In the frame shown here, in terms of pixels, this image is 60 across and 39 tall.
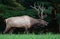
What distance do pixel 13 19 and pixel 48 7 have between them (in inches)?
173

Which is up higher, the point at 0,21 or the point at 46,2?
the point at 46,2

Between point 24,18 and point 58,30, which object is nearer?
point 24,18

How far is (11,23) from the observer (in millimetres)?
18766

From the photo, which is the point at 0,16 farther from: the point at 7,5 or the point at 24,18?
the point at 24,18

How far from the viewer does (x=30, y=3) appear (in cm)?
2362

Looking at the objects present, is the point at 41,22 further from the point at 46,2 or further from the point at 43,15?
the point at 46,2

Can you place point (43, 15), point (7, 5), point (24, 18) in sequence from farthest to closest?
1. point (7, 5)
2. point (43, 15)
3. point (24, 18)

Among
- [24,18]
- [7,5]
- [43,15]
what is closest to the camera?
[24,18]

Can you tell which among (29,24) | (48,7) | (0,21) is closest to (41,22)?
(29,24)

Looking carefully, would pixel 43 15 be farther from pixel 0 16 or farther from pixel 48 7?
pixel 0 16

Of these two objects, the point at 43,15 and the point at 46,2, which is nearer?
the point at 43,15

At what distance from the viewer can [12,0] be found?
71.7 feet

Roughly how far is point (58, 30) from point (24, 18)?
4.52m

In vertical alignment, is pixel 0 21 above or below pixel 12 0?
below
